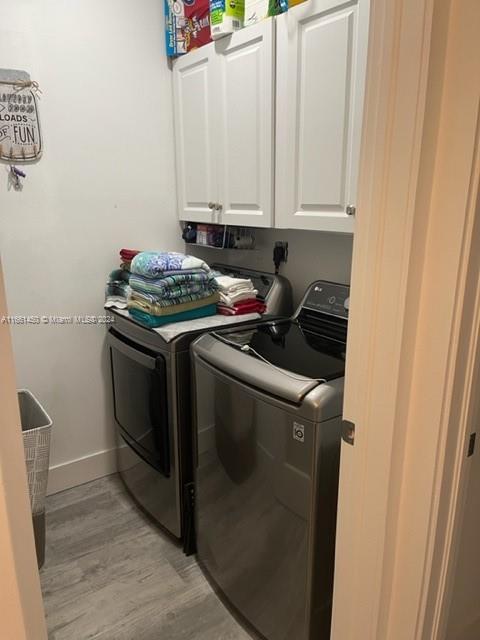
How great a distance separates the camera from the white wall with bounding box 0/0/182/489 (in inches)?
81.6

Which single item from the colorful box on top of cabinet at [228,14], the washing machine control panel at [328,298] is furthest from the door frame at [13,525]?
the colorful box on top of cabinet at [228,14]

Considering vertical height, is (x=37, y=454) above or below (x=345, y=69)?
below

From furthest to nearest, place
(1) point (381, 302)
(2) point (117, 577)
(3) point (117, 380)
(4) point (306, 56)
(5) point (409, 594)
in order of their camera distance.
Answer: (3) point (117, 380) < (2) point (117, 577) < (4) point (306, 56) < (5) point (409, 594) < (1) point (381, 302)

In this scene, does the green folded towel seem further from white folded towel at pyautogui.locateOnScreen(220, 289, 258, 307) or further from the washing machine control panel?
the washing machine control panel

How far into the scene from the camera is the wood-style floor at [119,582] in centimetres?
170

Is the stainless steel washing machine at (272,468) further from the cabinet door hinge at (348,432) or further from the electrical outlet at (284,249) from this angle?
the electrical outlet at (284,249)

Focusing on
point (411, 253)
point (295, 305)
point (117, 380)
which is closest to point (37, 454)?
point (117, 380)

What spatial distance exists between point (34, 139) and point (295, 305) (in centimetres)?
138

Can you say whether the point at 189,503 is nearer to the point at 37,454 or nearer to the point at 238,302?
the point at 37,454

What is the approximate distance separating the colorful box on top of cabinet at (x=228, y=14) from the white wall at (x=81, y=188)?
1.63ft

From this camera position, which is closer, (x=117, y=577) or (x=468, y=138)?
(x=468, y=138)

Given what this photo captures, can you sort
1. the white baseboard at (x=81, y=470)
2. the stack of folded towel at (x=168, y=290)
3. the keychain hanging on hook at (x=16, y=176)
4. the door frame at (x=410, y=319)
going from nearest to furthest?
the door frame at (x=410, y=319) → the stack of folded towel at (x=168, y=290) → the keychain hanging on hook at (x=16, y=176) → the white baseboard at (x=81, y=470)

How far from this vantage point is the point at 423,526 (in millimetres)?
1043

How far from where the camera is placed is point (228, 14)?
1.89 meters
